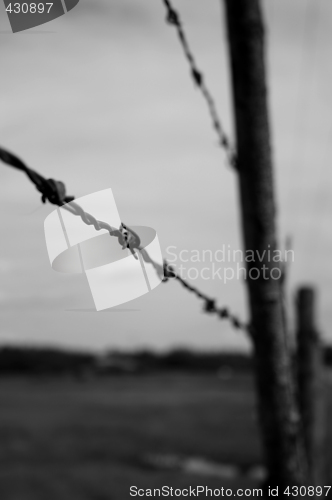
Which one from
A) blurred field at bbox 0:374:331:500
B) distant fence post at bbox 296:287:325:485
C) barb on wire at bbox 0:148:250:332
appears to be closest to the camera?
barb on wire at bbox 0:148:250:332

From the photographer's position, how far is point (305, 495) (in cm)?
362

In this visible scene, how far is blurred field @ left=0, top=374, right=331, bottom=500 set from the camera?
64.4 feet

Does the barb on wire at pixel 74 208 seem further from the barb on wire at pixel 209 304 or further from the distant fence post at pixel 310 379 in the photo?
the distant fence post at pixel 310 379

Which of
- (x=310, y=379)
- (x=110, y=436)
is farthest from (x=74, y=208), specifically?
(x=110, y=436)

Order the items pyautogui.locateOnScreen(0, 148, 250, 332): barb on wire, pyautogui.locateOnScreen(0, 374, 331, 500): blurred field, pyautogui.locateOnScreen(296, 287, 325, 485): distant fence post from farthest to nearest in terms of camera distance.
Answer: pyautogui.locateOnScreen(0, 374, 331, 500): blurred field → pyautogui.locateOnScreen(296, 287, 325, 485): distant fence post → pyautogui.locateOnScreen(0, 148, 250, 332): barb on wire

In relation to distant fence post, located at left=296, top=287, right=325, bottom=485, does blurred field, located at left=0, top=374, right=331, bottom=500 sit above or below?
below

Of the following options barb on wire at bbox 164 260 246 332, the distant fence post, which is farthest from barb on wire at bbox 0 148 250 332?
the distant fence post

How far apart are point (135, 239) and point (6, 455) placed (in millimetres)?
26512

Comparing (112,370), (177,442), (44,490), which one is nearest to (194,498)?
(44,490)

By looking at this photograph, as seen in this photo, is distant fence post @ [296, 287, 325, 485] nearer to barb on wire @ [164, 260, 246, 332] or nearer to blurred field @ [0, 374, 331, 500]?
barb on wire @ [164, 260, 246, 332]

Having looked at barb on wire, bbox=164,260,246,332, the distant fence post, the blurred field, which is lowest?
the blurred field

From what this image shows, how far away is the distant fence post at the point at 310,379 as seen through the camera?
552 centimetres

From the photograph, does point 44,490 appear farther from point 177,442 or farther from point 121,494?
point 177,442

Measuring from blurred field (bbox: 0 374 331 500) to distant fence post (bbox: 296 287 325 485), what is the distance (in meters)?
4.91
